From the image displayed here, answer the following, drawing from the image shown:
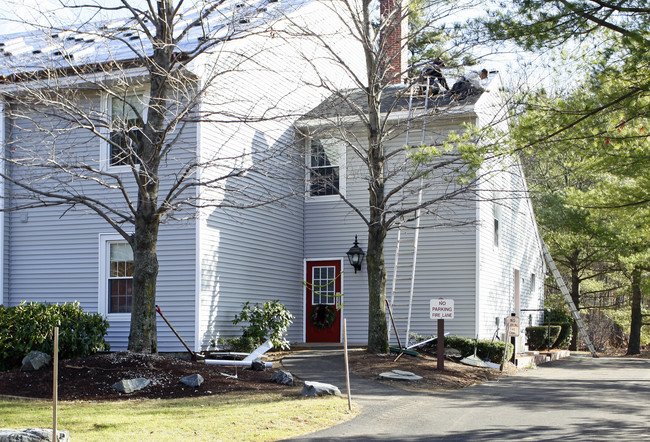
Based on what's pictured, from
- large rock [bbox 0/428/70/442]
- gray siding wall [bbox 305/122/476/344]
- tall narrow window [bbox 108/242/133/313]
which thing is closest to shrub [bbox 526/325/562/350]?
gray siding wall [bbox 305/122/476/344]

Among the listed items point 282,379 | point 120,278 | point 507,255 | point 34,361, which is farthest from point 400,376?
point 507,255

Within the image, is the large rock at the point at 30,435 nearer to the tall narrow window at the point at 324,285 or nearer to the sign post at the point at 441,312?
the sign post at the point at 441,312

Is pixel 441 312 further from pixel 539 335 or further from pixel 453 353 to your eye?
pixel 539 335

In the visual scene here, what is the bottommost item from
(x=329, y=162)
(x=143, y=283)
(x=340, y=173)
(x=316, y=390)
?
(x=316, y=390)

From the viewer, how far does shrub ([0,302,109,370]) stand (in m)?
12.8

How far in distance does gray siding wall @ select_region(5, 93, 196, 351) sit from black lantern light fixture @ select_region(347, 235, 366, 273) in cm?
468

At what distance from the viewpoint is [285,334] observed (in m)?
17.5

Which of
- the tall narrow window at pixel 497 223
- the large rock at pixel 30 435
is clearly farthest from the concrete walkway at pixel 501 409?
the tall narrow window at pixel 497 223

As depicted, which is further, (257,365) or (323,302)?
(323,302)

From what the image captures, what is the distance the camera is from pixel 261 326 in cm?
1609

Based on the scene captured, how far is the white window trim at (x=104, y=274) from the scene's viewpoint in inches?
627

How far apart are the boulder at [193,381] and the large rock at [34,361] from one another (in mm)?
2600

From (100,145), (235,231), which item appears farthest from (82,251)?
(235,231)

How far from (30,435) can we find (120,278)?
950 centimetres
